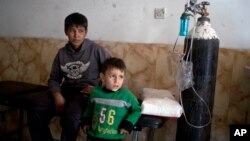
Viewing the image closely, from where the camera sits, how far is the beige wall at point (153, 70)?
1.81 m

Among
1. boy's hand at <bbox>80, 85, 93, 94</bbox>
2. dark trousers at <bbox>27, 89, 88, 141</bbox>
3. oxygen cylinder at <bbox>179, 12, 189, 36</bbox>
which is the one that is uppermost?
oxygen cylinder at <bbox>179, 12, 189, 36</bbox>

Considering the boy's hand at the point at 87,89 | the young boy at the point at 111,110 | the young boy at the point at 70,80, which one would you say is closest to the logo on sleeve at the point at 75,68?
the young boy at the point at 70,80

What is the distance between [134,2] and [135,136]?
1.00m

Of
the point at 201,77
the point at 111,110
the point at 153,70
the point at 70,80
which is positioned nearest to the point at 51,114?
the point at 70,80

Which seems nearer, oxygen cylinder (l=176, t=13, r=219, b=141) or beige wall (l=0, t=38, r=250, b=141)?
oxygen cylinder (l=176, t=13, r=219, b=141)

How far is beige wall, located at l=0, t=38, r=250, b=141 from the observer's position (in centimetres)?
181

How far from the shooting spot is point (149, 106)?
1.46 m

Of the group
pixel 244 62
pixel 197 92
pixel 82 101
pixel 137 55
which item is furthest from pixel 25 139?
pixel 244 62

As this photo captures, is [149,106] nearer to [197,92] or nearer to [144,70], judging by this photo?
[197,92]

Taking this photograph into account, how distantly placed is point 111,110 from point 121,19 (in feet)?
2.83

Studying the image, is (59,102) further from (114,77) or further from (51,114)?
(114,77)

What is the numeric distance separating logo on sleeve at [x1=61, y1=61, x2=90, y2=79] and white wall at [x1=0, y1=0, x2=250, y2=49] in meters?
0.40

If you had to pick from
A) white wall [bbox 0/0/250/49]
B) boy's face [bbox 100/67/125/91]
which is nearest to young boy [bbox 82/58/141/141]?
boy's face [bbox 100/67/125/91]

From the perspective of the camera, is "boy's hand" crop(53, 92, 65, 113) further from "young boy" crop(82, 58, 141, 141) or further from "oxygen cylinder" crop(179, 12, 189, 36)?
"oxygen cylinder" crop(179, 12, 189, 36)
